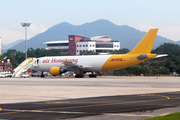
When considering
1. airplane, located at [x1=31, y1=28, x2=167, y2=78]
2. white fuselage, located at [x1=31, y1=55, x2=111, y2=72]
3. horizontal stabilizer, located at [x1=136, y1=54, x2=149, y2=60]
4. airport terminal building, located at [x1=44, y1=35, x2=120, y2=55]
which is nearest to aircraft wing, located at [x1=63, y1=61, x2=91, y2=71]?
airplane, located at [x1=31, y1=28, x2=167, y2=78]

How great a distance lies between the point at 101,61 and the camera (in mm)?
55750

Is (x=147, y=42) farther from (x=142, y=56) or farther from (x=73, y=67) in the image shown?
(x=73, y=67)

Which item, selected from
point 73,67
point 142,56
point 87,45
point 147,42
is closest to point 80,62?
point 73,67

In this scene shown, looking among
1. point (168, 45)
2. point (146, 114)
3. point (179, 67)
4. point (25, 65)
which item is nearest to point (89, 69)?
point (25, 65)

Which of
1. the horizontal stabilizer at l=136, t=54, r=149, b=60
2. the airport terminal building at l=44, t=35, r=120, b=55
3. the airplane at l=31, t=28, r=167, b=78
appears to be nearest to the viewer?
the horizontal stabilizer at l=136, t=54, r=149, b=60

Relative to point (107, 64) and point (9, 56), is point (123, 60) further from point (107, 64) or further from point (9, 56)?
point (9, 56)

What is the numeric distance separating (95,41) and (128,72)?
385 feet

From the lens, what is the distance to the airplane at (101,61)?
51.1 meters

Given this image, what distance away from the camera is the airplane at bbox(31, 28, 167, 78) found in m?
51.1

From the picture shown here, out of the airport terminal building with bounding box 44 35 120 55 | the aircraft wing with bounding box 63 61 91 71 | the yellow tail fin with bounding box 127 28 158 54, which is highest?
the airport terminal building with bounding box 44 35 120 55

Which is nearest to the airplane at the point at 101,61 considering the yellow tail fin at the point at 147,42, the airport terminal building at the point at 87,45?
the yellow tail fin at the point at 147,42

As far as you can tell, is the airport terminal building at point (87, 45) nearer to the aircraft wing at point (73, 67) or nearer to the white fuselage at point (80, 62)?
the white fuselage at point (80, 62)

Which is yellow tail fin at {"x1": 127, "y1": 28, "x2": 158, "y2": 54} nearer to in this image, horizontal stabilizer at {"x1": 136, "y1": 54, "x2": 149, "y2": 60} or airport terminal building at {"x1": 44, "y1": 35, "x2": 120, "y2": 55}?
horizontal stabilizer at {"x1": 136, "y1": 54, "x2": 149, "y2": 60}

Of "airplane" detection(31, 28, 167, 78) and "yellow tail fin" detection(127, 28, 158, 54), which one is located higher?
"yellow tail fin" detection(127, 28, 158, 54)
